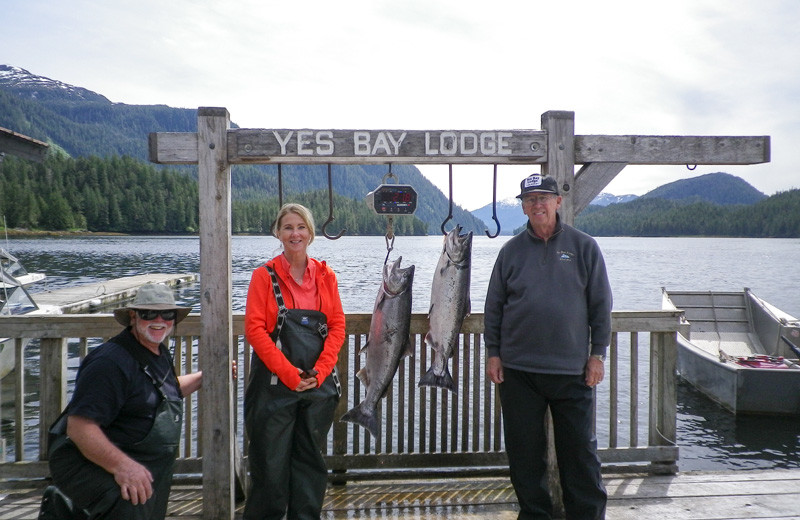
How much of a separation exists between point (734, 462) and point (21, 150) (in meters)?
9.93

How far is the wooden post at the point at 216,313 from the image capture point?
3303 mm

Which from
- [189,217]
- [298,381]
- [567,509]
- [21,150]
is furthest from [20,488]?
[189,217]

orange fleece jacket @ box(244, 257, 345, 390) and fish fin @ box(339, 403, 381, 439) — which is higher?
orange fleece jacket @ box(244, 257, 345, 390)

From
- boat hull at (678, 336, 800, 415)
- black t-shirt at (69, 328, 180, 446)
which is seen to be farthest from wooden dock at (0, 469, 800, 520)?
boat hull at (678, 336, 800, 415)

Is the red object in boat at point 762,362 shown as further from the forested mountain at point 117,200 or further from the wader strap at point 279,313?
the forested mountain at point 117,200

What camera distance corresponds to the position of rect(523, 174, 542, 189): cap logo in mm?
3139

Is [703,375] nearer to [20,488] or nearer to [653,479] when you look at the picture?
[653,479]

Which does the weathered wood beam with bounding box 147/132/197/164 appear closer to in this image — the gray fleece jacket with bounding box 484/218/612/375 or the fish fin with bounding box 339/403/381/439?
the fish fin with bounding box 339/403/381/439

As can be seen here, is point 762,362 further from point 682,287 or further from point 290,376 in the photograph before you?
point 682,287

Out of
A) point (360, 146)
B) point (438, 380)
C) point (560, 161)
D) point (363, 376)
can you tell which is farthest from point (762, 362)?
point (360, 146)

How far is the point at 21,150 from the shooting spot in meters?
4.64

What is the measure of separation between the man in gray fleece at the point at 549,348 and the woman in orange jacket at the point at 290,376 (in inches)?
36.5

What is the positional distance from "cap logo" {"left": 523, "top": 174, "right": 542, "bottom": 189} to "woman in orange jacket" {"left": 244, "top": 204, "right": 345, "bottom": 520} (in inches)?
46.3

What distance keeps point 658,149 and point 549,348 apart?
1.45 meters
